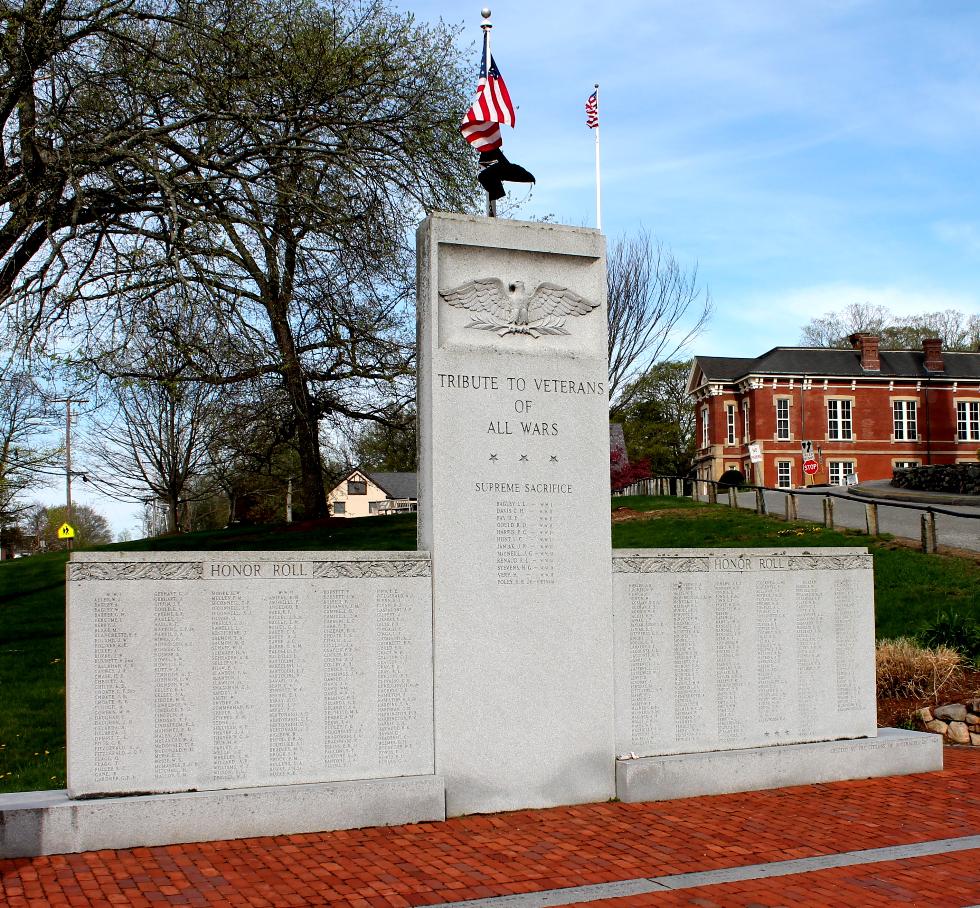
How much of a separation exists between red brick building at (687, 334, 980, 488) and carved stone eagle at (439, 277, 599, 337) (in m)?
55.0

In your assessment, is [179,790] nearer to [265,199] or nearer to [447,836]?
[447,836]

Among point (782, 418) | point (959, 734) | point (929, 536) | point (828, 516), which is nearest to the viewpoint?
point (959, 734)

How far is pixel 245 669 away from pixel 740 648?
13.0 feet

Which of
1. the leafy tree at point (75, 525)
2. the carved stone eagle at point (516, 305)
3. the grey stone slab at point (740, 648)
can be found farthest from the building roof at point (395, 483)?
the carved stone eagle at point (516, 305)

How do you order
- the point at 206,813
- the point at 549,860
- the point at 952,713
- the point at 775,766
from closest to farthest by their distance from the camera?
the point at 549,860 → the point at 206,813 → the point at 775,766 → the point at 952,713

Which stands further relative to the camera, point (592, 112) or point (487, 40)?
point (592, 112)

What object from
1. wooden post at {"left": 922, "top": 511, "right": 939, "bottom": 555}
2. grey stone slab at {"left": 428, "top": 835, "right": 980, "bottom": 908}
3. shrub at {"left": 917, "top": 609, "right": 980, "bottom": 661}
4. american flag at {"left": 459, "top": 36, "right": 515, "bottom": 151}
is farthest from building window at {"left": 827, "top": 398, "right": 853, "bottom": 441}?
grey stone slab at {"left": 428, "top": 835, "right": 980, "bottom": 908}

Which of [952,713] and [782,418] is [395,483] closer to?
[782,418]

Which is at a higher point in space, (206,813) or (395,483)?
(395,483)

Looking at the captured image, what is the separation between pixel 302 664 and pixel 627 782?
2609mm

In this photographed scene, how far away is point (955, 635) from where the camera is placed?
12.7 m

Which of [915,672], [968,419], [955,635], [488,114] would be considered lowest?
[915,672]

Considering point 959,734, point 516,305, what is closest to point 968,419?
point 959,734

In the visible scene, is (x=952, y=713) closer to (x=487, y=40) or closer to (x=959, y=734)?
(x=959, y=734)
